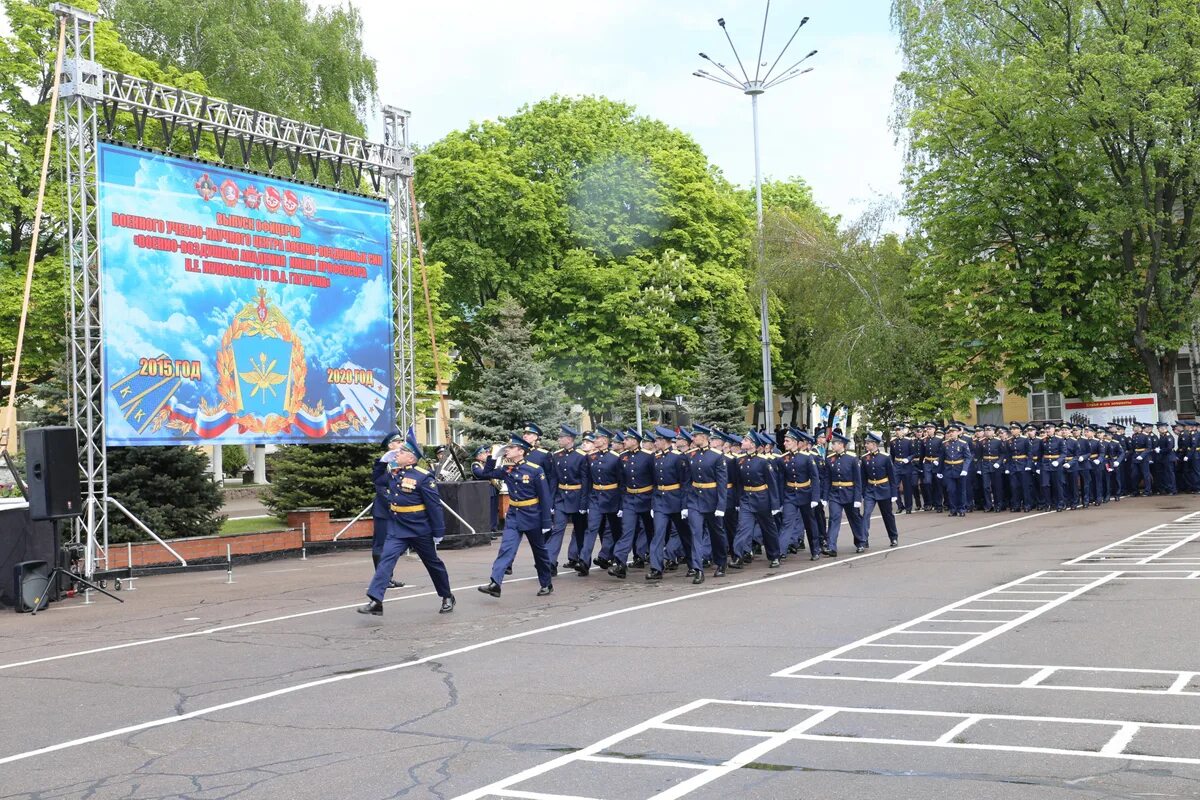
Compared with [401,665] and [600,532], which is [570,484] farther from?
[401,665]

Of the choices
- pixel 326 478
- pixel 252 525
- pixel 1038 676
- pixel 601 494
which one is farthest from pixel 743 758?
pixel 252 525

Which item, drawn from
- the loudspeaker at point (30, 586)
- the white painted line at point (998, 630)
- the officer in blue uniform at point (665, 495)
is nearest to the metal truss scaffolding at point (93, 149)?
the loudspeaker at point (30, 586)

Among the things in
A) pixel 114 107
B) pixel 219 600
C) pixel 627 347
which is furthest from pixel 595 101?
pixel 219 600

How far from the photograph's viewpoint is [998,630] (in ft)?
34.2

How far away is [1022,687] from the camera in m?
8.02

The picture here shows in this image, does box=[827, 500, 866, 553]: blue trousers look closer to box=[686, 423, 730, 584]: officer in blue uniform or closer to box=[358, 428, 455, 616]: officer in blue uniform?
box=[686, 423, 730, 584]: officer in blue uniform

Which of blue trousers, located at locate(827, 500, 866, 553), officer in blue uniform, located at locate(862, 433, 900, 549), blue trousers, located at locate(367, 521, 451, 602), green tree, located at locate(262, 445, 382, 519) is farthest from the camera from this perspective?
green tree, located at locate(262, 445, 382, 519)

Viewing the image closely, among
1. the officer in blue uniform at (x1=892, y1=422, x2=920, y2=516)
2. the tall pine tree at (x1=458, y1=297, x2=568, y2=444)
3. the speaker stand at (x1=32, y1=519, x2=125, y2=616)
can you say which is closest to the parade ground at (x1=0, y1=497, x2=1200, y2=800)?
the speaker stand at (x1=32, y1=519, x2=125, y2=616)

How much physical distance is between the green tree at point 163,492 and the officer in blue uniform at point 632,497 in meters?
8.12

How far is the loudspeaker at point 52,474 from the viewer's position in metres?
14.8

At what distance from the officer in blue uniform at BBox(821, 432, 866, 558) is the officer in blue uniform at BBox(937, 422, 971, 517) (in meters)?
8.61

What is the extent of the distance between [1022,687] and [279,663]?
5660 millimetres

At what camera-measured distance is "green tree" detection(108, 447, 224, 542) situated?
19.8m

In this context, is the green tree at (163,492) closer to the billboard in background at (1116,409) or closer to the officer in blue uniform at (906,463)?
the officer in blue uniform at (906,463)
